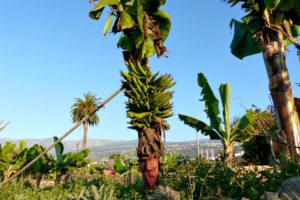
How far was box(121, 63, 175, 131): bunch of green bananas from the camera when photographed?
11086 mm

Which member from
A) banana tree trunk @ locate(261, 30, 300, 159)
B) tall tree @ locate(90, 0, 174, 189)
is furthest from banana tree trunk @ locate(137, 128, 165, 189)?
banana tree trunk @ locate(261, 30, 300, 159)

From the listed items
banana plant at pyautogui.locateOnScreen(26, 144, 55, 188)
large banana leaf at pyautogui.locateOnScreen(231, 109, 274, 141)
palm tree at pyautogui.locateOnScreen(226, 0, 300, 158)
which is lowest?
banana plant at pyautogui.locateOnScreen(26, 144, 55, 188)

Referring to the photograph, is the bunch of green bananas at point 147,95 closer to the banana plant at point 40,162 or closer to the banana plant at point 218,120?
the banana plant at point 218,120

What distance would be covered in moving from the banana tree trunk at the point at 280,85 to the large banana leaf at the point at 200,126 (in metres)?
2.91

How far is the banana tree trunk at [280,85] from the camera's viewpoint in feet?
45.6

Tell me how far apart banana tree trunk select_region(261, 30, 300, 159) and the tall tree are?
14.3ft

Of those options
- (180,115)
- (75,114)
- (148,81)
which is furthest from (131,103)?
(75,114)

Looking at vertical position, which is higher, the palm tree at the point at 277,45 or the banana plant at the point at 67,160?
the palm tree at the point at 277,45

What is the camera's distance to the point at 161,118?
1123 centimetres

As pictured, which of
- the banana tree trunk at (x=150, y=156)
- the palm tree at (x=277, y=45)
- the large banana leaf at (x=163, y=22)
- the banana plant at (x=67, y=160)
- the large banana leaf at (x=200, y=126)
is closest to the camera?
the banana tree trunk at (x=150, y=156)

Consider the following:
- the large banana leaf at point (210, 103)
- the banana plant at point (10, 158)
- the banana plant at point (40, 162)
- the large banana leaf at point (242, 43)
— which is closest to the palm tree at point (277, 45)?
the large banana leaf at point (242, 43)

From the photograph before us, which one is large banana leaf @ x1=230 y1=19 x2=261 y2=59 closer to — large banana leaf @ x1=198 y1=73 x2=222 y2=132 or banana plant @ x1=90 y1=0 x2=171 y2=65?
large banana leaf @ x1=198 y1=73 x2=222 y2=132

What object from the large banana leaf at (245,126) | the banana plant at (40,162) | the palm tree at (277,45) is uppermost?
the palm tree at (277,45)

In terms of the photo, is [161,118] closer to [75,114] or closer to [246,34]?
[246,34]
